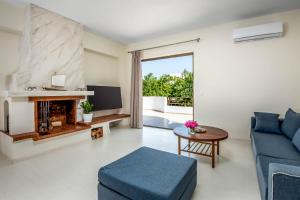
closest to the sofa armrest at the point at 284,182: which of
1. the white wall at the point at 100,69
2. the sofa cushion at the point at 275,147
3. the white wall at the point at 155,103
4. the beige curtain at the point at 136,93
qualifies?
the sofa cushion at the point at 275,147

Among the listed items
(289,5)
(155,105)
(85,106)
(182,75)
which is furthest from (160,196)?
(155,105)

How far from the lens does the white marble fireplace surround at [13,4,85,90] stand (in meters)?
3.08

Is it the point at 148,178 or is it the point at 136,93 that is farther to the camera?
the point at 136,93

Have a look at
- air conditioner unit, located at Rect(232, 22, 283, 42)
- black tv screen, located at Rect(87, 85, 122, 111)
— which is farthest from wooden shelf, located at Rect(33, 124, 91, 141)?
air conditioner unit, located at Rect(232, 22, 283, 42)

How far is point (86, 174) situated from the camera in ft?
7.34

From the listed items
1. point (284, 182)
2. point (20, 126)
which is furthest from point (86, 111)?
point (284, 182)

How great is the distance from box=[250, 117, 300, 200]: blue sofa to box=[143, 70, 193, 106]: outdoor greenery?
489 cm

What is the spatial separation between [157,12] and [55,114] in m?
3.15

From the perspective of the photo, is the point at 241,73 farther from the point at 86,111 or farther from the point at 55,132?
the point at 55,132

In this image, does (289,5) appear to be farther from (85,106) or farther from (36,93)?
(36,93)

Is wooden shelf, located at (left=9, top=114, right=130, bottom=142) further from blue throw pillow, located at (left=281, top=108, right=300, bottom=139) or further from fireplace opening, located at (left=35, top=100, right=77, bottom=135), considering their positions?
blue throw pillow, located at (left=281, top=108, right=300, bottom=139)

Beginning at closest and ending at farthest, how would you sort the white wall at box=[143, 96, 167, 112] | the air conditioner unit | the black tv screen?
the air conditioner unit, the black tv screen, the white wall at box=[143, 96, 167, 112]

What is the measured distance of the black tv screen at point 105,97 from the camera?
14.3 feet

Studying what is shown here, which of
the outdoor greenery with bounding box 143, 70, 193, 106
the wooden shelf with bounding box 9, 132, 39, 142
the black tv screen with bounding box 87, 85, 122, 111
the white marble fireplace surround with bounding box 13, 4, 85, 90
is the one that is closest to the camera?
the wooden shelf with bounding box 9, 132, 39, 142
